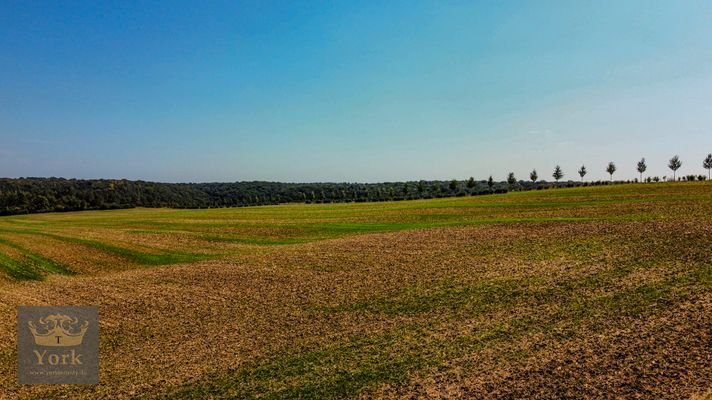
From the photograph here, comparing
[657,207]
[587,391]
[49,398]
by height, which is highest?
[657,207]

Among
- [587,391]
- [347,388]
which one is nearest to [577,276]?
[587,391]

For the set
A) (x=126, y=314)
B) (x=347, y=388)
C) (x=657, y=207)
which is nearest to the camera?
(x=347, y=388)

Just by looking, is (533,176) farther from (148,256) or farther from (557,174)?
(148,256)

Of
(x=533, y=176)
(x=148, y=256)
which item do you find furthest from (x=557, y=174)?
(x=148, y=256)

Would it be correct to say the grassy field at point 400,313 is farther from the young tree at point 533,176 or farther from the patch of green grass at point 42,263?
the young tree at point 533,176

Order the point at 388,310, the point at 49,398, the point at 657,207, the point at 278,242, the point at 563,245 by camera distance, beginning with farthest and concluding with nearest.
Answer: the point at 657,207, the point at 278,242, the point at 563,245, the point at 388,310, the point at 49,398

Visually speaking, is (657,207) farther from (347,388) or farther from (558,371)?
(347,388)

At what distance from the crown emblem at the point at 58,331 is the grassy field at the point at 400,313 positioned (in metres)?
1.05

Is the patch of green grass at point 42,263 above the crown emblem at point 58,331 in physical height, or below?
above

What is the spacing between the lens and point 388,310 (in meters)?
19.8

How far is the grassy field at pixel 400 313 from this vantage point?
41.4 feet

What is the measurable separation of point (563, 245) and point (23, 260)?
143 feet

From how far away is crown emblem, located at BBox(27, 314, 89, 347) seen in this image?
53.2ft

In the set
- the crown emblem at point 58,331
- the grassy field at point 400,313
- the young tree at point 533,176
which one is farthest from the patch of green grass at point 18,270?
the young tree at point 533,176
